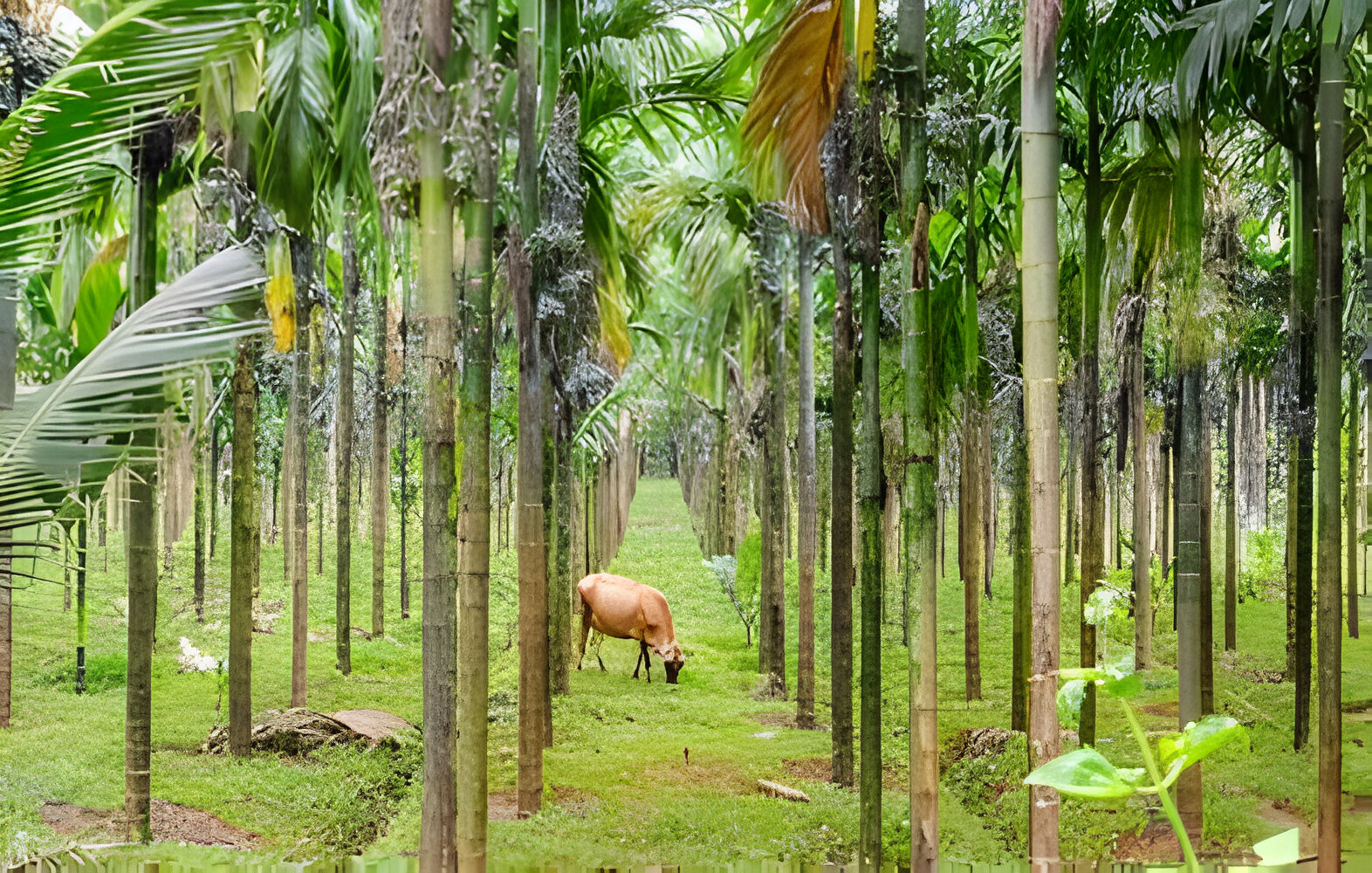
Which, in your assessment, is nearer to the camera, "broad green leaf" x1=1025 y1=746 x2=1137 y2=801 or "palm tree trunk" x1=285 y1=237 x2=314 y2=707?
"broad green leaf" x1=1025 y1=746 x2=1137 y2=801

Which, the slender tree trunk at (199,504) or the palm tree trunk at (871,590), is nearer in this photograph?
the palm tree trunk at (871,590)

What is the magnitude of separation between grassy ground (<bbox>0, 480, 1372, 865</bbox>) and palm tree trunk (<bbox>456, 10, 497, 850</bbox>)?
0.32 meters

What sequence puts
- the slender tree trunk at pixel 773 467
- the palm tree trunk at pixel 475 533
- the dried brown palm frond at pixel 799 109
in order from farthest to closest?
the slender tree trunk at pixel 773 467 → the dried brown palm frond at pixel 799 109 → the palm tree trunk at pixel 475 533

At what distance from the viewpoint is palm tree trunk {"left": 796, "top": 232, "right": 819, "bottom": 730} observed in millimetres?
4293

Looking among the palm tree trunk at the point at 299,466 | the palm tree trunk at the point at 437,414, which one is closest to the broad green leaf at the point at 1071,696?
the palm tree trunk at the point at 437,414

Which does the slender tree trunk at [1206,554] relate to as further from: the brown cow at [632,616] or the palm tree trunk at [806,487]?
the brown cow at [632,616]

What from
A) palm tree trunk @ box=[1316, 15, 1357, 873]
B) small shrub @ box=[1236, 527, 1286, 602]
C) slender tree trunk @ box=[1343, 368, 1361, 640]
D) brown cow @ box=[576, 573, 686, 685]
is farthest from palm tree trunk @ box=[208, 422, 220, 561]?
slender tree trunk @ box=[1343, 368, 1361, 640]

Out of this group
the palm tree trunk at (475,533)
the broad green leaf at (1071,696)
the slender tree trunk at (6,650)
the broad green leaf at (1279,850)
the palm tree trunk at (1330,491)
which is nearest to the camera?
the broad green leaf at (1279,850)

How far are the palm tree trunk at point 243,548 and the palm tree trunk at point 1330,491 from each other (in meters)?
4.23

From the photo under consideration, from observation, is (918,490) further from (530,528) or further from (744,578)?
(530,528)

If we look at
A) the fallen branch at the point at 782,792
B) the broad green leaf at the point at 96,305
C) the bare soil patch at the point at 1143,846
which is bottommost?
the bare soil patch at the point at 1143,846

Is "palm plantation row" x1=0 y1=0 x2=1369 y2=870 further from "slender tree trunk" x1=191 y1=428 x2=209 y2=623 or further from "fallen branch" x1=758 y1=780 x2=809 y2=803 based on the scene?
"fallen branch" x1=758 y1=780 x2=809 y2=803

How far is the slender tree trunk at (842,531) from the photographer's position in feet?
13.7

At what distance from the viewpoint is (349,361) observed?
13.8ft
